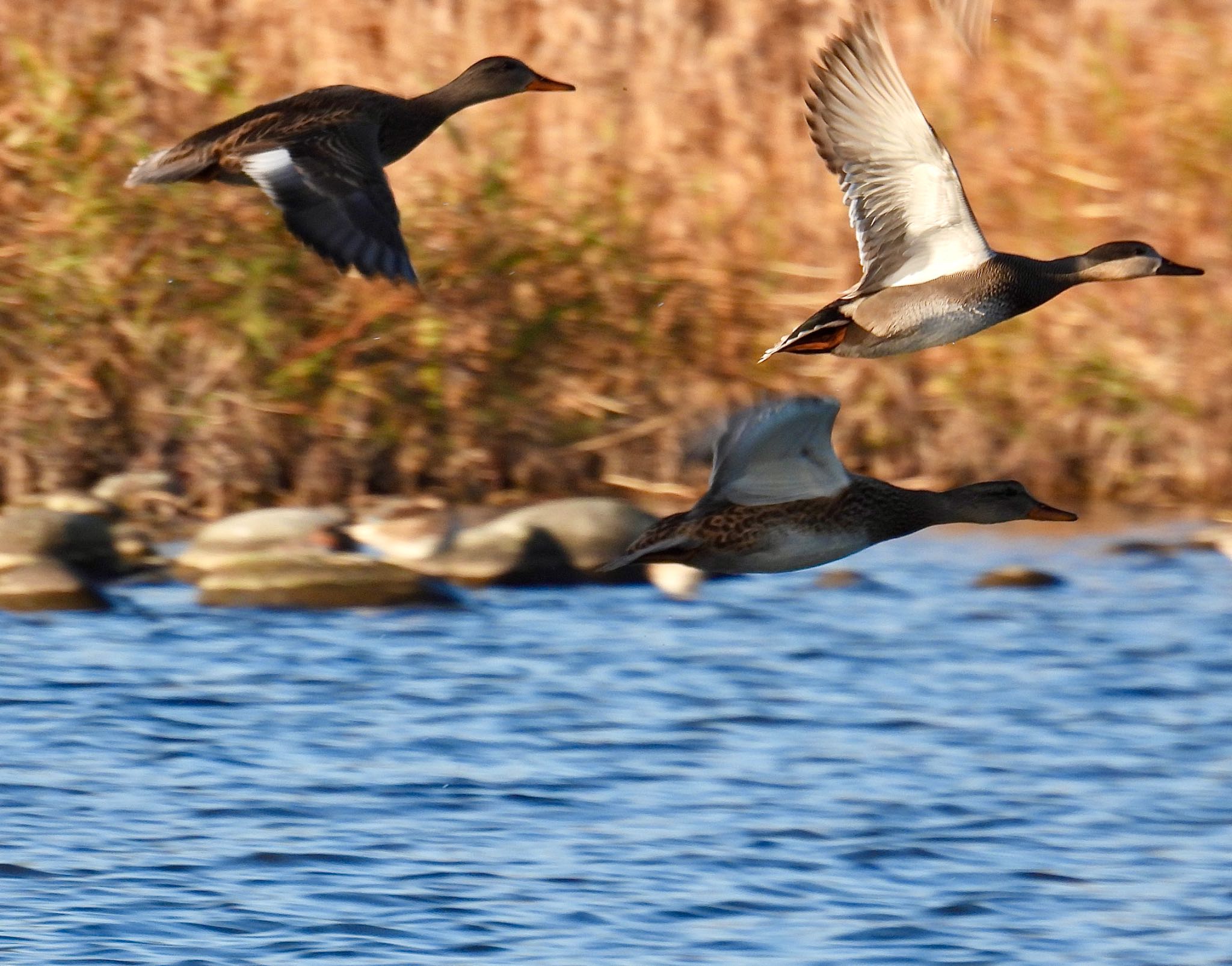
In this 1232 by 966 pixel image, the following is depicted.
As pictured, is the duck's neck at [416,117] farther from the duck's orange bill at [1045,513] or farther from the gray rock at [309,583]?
the gray rock at [309,583]

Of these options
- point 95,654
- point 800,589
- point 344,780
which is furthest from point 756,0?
point 344,780

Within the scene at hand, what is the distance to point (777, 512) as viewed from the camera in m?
6.15

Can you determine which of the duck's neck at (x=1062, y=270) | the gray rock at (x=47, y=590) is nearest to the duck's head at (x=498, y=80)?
the duck's neck at (x=1062, y=270)

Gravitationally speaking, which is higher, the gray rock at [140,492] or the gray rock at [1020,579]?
the gray rock at [140,492]

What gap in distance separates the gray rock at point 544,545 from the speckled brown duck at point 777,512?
12.5 feet

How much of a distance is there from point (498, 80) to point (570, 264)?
394 cm

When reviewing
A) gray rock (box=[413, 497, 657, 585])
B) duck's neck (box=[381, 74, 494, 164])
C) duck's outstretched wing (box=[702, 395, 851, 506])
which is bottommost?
gray rock (box=[413, 497, 657, 585])

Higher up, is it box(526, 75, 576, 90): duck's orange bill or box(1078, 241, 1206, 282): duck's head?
box(526, 75, 576, 90): duck's orange bill

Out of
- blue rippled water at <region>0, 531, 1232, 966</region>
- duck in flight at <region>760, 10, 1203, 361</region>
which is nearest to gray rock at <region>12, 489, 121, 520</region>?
blue rippled water at <region>0, 531, 1232, 966</region>

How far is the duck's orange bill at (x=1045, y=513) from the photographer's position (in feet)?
21.5

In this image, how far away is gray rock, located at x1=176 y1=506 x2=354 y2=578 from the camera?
9.94m

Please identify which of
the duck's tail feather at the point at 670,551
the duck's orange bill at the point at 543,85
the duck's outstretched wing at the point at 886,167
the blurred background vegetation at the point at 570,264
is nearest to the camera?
the duck's tail feather at the point at 670,551

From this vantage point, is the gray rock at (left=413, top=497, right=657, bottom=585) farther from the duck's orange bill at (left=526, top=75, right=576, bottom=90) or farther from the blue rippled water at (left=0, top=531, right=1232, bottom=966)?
the duck's orange bill at (left=526, top=75, right=576, bottom=90)

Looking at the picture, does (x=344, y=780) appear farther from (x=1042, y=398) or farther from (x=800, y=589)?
(x=1042, y=398)
